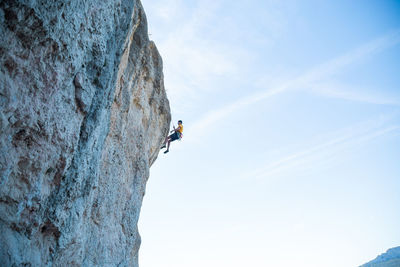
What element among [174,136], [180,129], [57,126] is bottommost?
[57,126]

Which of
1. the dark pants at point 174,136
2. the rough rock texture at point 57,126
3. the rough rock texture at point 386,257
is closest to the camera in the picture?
the rough rock texture at point 57,126

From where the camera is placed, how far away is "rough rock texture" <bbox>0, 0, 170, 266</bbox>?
5.87m

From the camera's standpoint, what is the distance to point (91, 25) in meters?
7.86

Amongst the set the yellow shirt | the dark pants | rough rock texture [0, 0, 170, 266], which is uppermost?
the yellow shirt

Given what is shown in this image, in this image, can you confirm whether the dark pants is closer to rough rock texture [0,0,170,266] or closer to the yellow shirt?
the yellow shirt

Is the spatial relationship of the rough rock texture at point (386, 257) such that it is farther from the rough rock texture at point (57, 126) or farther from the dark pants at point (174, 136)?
the rough rock texture at point (57, 126)

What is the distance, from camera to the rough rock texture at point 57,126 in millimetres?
5867

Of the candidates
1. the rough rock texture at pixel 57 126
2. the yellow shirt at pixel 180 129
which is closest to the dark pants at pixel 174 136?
the yellow shirt at pixel 180 129

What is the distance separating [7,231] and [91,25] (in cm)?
505

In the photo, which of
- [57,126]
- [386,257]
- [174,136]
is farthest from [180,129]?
[386,257]

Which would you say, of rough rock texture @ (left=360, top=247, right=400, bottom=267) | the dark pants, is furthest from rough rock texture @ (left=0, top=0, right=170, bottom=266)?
rough rock texture @ (left=360, top=247, right=400, bottom=267)

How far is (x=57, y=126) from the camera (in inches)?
277

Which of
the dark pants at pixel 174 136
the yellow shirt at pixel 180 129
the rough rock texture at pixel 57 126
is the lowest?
the rough rock texture at pixel 57 126

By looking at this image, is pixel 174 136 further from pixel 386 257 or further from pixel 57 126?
pixel 386 257
